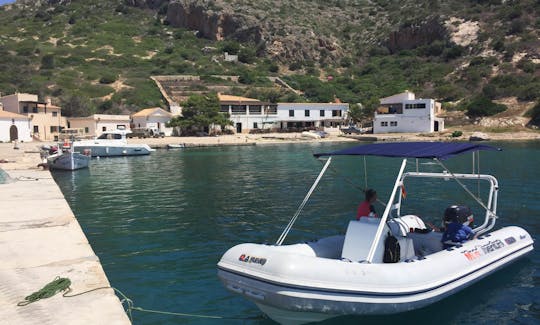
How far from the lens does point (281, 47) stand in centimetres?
11706

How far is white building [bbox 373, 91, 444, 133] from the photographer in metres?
70.3

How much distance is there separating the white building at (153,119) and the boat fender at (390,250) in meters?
62.2

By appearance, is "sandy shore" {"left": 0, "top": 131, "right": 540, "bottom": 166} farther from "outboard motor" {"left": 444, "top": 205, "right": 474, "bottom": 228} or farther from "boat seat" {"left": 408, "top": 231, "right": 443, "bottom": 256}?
"outboard motor" {"left": 444, "top": 205, "right": 474, "bottom": 228}

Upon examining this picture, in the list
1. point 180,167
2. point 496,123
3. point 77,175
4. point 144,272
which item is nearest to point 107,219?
point 144,272

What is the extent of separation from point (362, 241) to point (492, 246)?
330cm

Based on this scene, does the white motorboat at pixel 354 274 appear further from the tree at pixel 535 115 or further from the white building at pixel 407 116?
the tree at pixel 535 115

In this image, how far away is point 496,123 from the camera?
227 feet

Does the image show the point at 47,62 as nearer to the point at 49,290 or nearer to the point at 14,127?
the point at 14,127

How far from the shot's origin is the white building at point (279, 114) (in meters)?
75.8

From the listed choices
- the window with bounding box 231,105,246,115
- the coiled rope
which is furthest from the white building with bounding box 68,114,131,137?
the coiled rope

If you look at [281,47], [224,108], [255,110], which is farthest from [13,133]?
[281,47]

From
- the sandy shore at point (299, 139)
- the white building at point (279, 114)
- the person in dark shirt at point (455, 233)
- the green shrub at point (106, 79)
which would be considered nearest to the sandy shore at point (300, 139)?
the sandy shore at point (299, 139)

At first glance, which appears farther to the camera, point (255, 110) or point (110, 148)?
point (255, 110)

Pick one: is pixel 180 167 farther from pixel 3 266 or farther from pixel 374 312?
pixel 374 312
